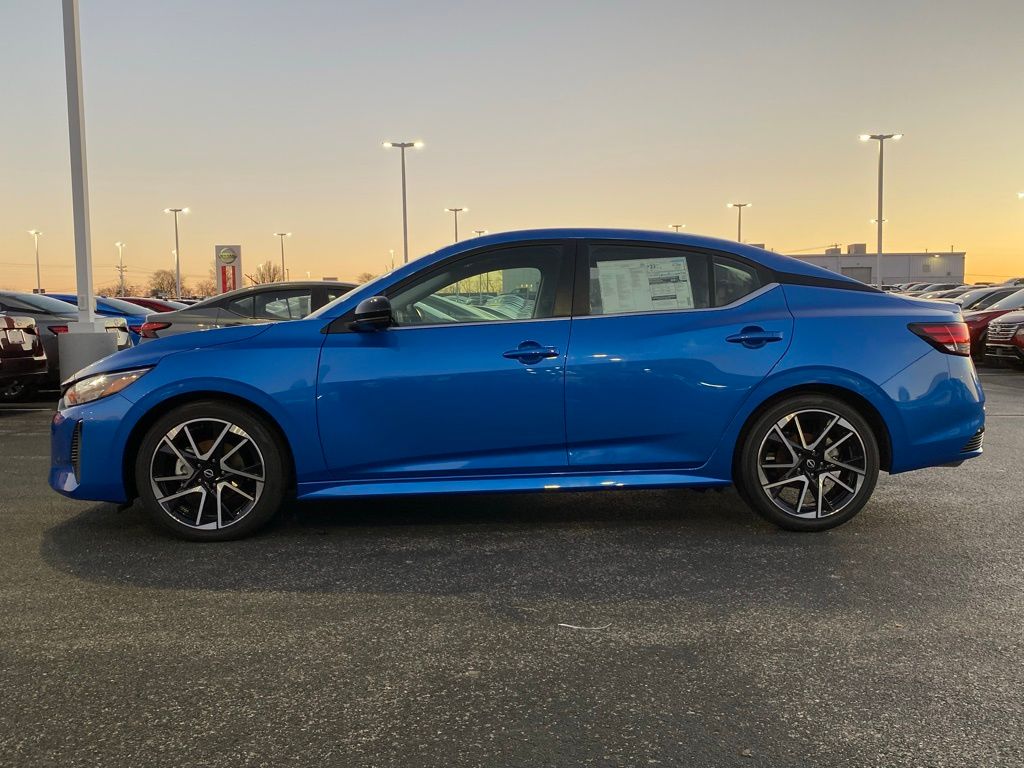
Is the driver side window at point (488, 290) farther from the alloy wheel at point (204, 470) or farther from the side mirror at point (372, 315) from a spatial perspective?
the alloy wheel at point (204, 470)

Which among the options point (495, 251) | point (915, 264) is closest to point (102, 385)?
point (495, 251)

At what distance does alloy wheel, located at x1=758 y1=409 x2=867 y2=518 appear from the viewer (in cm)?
430

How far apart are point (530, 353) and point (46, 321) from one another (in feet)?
29.9

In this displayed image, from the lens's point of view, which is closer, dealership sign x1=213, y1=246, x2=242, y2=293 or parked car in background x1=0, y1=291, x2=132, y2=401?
parked car in background x1=0, y1=291, x2=132, y2=401

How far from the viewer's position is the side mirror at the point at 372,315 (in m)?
4.09

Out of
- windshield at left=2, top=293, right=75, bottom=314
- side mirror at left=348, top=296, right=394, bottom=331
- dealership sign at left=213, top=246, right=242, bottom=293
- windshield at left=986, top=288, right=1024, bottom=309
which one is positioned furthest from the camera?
dealership sign at left=213, top=246, right=242, bottom=293

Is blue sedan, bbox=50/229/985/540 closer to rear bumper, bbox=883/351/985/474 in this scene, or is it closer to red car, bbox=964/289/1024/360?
rear bumper, bbox=883/351/985/474

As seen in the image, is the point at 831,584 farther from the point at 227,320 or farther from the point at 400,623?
the point at 227,320

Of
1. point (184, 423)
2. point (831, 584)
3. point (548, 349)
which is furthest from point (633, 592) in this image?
point (184, 423)

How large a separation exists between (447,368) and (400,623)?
1.40 m

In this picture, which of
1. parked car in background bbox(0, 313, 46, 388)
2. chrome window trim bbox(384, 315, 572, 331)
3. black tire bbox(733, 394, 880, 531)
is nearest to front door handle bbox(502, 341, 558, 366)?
chrome window trim bbox(384, 315, 572, 331)

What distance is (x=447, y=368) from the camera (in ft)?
13.5

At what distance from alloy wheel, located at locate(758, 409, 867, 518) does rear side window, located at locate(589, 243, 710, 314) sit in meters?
0.81

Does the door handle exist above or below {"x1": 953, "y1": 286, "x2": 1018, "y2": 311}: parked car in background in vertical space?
below
